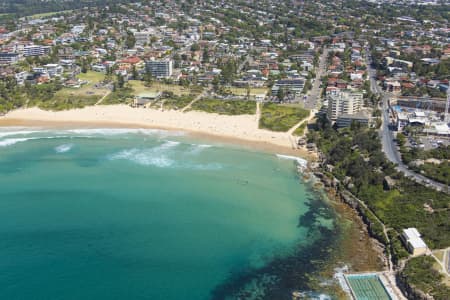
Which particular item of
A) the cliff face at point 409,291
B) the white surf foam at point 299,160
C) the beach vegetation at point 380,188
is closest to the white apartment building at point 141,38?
the beach vegetation at point 380,188

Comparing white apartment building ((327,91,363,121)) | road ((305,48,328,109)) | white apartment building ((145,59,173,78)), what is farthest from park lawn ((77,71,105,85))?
white apartment building ((327,91,363,121))

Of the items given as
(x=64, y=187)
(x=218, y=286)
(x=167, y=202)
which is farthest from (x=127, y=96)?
(x=218, y=286)

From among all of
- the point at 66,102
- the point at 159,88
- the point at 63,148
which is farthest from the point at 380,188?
the point at 66,102

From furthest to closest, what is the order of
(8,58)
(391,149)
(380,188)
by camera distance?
(8,58) < (391,149) < (380,188)

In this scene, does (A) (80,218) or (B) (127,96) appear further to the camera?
(B) (127,96)

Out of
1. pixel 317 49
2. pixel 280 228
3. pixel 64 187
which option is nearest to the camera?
pixel 280 228

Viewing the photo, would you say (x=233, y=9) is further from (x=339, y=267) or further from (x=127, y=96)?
(x=339, y=267)

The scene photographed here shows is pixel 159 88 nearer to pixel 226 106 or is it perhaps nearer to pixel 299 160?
pixel 226 106
